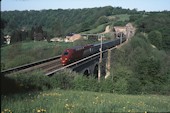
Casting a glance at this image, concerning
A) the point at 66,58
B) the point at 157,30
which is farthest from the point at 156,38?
the point at 66,58

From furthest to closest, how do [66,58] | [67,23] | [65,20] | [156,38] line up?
[65,20], [67,23], [156,38], [66,58]

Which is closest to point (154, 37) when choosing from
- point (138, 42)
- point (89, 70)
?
point (138, 42)

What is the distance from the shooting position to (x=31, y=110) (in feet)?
23.2

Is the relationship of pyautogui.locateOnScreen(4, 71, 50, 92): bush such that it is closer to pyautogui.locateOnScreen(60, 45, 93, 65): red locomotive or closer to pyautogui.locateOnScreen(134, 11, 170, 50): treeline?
pyautogui.locateOnScreen(60, 45, 93, 65): red locomotive

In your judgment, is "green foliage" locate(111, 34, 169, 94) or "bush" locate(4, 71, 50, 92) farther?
"green foliage" locate(111, 34, 169, 94)

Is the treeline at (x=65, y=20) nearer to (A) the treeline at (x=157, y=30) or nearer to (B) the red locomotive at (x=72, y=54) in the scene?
(A) the treeline at (x=157, y=30)

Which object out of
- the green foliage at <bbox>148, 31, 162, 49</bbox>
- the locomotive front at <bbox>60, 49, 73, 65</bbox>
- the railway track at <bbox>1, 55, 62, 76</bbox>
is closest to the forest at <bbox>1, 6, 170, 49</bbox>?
the green foliage at <bbox>148, 31, 162, 49</bbox>

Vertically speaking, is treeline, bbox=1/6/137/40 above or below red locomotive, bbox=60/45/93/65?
above

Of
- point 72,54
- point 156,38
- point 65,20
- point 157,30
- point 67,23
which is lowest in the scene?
point 156,38

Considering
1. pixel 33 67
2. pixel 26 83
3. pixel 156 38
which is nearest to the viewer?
pixel 26 83

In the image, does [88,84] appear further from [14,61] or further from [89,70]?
[89,70]

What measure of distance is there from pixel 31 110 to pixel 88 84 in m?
16.3

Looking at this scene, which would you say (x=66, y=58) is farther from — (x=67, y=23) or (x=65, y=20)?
(x=65, y=20)

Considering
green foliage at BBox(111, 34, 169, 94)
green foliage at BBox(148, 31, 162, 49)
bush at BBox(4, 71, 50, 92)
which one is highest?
bush at BBox(4, 71, 50, 92)
